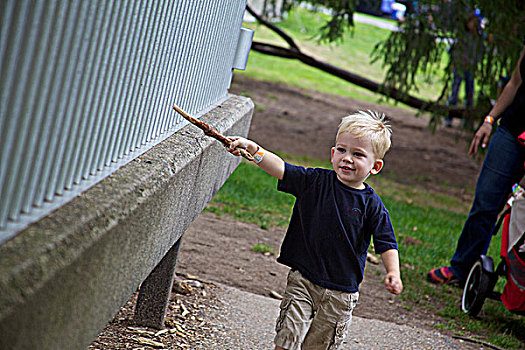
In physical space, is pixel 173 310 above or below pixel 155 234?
below

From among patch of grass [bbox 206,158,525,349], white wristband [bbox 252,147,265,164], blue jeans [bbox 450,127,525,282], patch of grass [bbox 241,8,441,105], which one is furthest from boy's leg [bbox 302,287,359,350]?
patch of grass [bbox 241,8,441,105]

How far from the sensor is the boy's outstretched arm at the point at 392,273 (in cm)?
276

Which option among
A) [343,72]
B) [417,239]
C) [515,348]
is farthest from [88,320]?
[343,72]

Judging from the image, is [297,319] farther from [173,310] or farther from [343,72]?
[343,72]

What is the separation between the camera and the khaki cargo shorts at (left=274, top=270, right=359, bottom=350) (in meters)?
2.91

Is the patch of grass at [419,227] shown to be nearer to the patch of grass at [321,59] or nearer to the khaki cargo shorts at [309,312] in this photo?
the khaki cargo shorts at [309,312]

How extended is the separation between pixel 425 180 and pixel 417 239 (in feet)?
13.9

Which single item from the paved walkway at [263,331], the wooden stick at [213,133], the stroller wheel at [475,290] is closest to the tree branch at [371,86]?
the stroller wheel at [475,290]

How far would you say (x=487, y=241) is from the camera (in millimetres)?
5410

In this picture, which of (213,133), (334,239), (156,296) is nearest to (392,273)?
(334,239)

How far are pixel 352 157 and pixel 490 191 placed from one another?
2736 mm

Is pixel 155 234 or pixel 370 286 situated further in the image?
pixel 370 286

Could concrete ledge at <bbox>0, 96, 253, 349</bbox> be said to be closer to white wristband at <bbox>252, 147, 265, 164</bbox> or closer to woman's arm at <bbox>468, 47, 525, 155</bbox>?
white wristband at <bbox>252, 147, 265, 164</bbox>

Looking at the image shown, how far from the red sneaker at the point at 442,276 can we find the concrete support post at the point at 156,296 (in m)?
3.10
